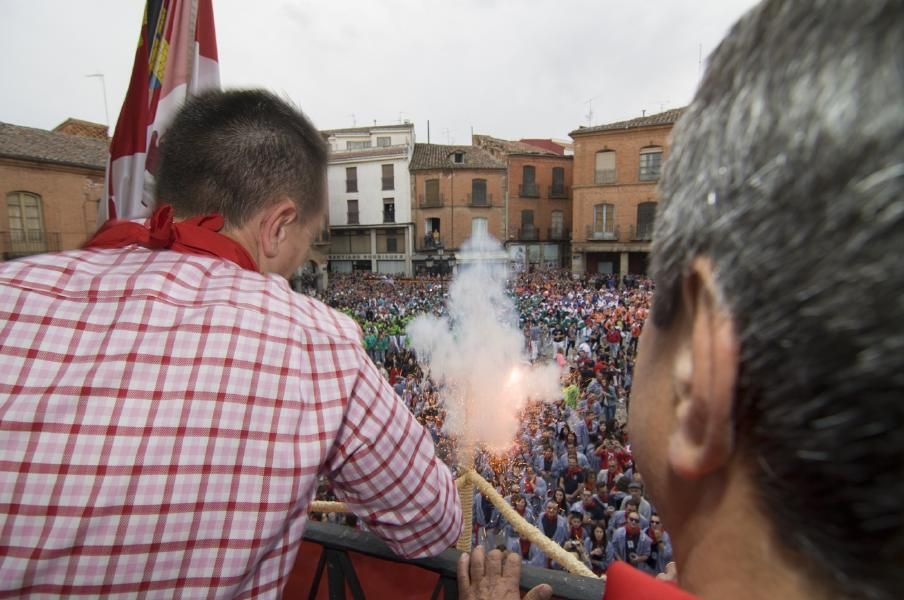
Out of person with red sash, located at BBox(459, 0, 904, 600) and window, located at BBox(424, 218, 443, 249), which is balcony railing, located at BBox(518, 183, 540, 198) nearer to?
window, located at BBox(424, 218, 443, 249)

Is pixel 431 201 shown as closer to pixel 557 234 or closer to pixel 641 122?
pixel 557 234

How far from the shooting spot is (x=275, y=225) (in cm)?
151

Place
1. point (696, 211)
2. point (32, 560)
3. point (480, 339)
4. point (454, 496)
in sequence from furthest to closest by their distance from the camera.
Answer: point (480, 339) → point (454, 496) → point (32, 560) → point (696, 211)

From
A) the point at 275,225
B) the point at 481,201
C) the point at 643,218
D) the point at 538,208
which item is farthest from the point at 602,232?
the point at 275,225

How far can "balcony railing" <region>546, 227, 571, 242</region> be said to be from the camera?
3656 centimetres

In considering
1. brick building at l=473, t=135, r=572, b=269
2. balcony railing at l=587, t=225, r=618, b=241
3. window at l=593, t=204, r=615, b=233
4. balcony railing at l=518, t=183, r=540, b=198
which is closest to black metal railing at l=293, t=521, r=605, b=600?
balcony railing at l=587, t=225, r=618, b=241

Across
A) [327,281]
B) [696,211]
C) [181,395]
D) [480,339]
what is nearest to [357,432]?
[181,395]

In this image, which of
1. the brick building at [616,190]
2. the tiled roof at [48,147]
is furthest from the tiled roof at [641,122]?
the tiled roof at [48,147]

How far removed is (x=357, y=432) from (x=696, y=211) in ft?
2.79

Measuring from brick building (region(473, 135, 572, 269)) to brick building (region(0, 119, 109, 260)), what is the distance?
79.0 ft

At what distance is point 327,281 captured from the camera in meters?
35.1

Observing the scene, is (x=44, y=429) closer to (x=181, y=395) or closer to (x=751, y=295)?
(x=181, y=395)

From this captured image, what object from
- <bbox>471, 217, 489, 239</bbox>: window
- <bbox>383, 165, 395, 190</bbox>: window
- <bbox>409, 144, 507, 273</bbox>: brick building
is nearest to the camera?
<bbox>409, 144, 507, 273</bbox>: brick building

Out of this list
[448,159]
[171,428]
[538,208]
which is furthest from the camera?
[538,208]
